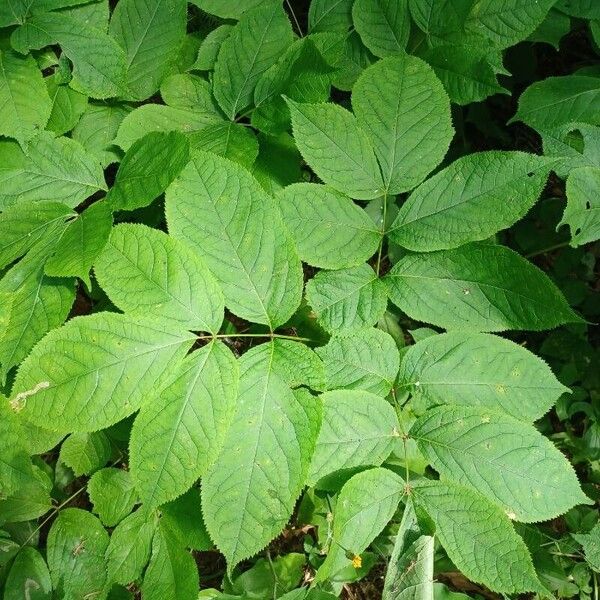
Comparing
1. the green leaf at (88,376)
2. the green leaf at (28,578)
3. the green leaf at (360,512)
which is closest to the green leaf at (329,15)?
the green leaf at (88,376)

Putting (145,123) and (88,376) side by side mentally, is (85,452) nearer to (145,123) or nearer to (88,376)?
(88,376)

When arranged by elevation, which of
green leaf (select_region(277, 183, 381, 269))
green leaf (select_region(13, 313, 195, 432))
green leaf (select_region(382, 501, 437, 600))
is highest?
green leaf (select_region(277, 183, 381, 269))

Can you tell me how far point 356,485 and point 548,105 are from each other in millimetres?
1528

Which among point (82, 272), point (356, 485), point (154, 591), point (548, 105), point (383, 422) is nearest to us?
point (82, 272)

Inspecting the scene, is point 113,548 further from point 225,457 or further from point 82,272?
point 82,272

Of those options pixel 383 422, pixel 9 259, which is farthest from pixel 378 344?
pixel 9 259

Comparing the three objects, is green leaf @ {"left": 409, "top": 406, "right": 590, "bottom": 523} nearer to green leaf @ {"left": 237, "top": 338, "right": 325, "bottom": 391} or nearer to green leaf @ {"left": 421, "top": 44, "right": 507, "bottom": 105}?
green leaf @ {"left": 237, "top": 338, "right": 325, "bottom": 391}

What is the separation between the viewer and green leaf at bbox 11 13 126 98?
5.44 feet

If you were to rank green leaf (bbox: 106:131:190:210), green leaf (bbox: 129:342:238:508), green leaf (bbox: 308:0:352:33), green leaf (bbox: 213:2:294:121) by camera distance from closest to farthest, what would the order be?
green leaf (bbox: 129:342:238:508), green leaf (bbox: 106:131:190:210), green leaf (bbox: 213:2:294:121), green leaf (bbox: 308:0:352:33)

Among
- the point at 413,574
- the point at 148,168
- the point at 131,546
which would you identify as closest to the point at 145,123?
the point at 148,168

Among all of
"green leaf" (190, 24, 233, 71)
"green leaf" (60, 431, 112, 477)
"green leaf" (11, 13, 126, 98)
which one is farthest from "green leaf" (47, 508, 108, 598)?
"green leaf" (190, 24, 233, 71)

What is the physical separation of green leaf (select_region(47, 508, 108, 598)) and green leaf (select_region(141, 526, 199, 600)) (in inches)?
6.8

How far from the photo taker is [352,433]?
1523 millimetres

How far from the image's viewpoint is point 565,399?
2.49 meters
